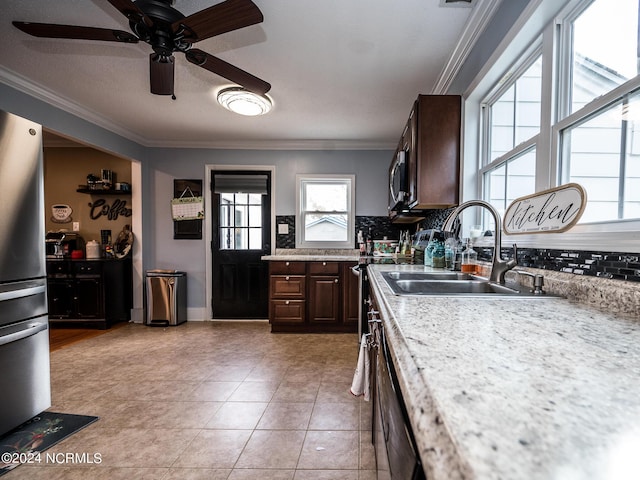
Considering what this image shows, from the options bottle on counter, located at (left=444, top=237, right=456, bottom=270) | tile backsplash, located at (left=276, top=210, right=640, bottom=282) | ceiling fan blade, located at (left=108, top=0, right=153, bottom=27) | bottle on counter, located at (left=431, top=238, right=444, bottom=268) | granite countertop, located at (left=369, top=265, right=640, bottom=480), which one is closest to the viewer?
granite countertop, located at (left=369, top=265, right=640, bottom=480)

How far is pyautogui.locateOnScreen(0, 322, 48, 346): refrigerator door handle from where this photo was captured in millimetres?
1605

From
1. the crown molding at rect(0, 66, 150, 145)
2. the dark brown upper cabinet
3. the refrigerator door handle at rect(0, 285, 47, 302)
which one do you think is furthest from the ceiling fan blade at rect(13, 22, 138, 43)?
the dark brown upper cabinet

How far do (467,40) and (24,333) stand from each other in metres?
3.19

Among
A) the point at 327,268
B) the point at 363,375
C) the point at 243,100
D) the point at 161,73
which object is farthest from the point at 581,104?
the point at 327,268

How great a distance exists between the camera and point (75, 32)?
5.19ft

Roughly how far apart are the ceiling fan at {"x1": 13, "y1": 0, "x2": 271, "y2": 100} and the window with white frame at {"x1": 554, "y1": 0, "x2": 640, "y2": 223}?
1.37m

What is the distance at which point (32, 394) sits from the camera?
1.77 m

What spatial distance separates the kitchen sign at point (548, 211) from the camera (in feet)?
3.40

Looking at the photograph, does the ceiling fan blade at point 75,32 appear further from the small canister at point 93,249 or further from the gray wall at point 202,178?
the small canister at point 93,249

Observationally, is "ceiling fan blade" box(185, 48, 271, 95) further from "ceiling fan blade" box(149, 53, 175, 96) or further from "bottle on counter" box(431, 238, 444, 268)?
"bottle on counter" box(431, 238, 444, 268)

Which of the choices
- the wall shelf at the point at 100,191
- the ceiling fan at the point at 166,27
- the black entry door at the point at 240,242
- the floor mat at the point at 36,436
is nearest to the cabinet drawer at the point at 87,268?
the wall shelf at the point at 100,191

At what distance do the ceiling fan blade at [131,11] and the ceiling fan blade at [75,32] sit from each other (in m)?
0.14

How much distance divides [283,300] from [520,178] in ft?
8.67

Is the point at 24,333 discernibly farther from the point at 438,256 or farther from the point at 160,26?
the point at 438,256
